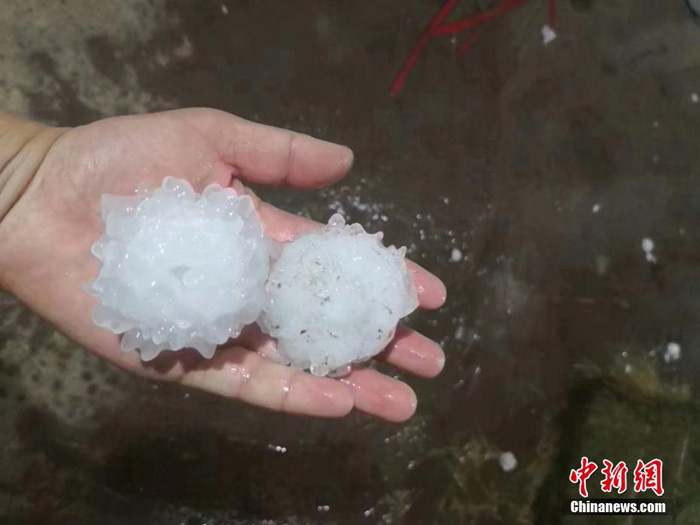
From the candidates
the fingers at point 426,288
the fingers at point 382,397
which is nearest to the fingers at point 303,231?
the fingers at point 426,288

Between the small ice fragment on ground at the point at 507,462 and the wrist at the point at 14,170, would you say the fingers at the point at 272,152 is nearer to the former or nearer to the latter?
the wrist at the point at 14,170

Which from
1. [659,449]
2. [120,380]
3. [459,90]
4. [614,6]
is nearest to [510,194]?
[459,90]

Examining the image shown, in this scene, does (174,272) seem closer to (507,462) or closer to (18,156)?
(18,156)

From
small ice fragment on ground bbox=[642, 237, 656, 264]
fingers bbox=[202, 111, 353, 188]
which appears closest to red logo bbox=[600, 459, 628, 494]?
small ice fragment on ground bbox=[642, 237, 656, 264]

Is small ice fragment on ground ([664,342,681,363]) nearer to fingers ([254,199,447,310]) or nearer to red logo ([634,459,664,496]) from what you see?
red logo ([634,459,664,496])

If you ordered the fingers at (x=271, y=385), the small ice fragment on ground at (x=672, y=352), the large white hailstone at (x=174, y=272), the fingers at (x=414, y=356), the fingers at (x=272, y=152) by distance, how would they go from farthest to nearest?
the small ice fragment on ground at (x=672, y=352) → the fingers at (x=414, y=356) → the fingers at (x=272, y=152) → the fingers at (x=271, y=385) → the large white hailstone at (x=174, y=272)

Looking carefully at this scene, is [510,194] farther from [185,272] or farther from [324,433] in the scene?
[185,272]
